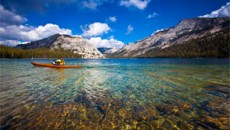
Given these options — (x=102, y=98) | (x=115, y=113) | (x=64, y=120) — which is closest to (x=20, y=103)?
(x=64, y=120)

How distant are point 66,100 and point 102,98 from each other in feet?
10.1

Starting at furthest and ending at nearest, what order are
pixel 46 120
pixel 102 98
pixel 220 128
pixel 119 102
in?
pixel 102 98, pixel 119 102, pixel 46 120, pixel 220 128

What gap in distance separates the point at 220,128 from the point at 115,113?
19.5ft

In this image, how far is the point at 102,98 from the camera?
1396cm

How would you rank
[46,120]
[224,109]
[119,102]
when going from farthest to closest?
[119,102] < [224,109] < [46,120]

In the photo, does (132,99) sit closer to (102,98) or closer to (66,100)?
(102,98)

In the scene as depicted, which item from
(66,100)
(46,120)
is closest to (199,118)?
(46,120)

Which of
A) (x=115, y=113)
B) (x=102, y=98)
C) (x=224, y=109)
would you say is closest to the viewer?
(x=115, y=113)

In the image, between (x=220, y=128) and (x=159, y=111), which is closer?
(x=220, y=128)

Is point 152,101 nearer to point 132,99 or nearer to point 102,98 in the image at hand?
point 132,99

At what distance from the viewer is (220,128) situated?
8289 mm

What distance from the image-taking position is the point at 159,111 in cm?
1070

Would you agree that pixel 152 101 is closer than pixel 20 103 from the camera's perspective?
No

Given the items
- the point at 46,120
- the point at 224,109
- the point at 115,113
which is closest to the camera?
the point at 46,120
